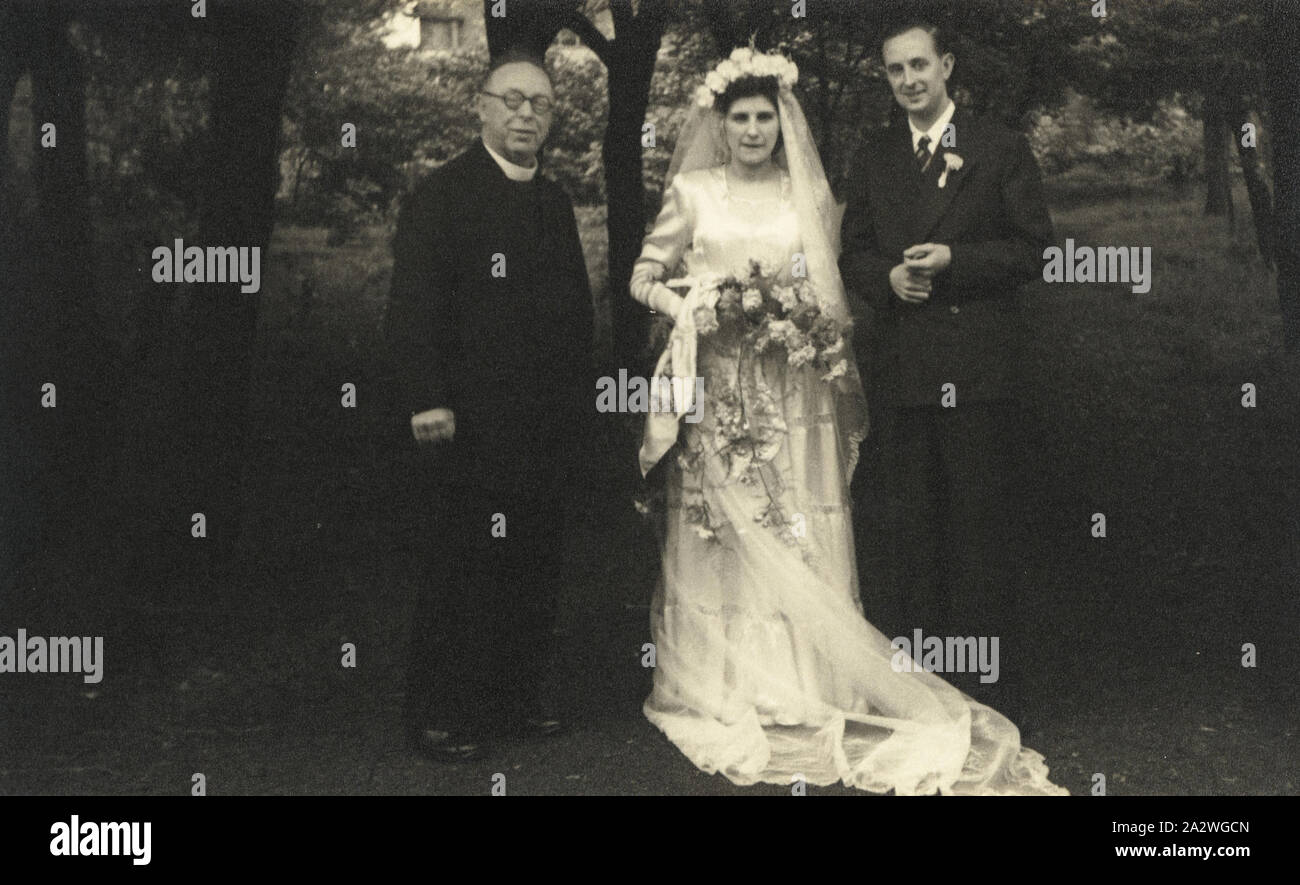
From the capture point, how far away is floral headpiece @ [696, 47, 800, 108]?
588cm

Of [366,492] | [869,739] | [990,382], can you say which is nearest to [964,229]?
[990,382]

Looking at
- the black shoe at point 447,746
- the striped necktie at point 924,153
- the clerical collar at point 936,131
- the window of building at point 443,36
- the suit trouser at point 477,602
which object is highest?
the window of building at point 443,36

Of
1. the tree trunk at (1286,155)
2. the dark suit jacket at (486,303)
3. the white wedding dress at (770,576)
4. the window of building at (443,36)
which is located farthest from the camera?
the tree trunk at (1286,155)

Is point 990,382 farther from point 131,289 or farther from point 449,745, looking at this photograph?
point 131,289

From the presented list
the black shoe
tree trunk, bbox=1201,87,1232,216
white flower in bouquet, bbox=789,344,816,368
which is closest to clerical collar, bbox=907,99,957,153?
white flower in bouquet, bbox=789,344,816,368

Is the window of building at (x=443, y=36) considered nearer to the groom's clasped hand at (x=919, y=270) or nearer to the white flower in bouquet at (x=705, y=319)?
the white flower in bouquet at (x=705, y=319)

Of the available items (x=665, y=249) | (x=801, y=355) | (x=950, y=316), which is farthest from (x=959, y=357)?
(x=665, y=249)

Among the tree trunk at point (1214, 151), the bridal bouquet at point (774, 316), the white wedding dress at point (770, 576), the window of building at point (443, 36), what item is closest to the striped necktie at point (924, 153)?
the white wedding dress at point (770, 576)

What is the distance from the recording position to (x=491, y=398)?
5.90m

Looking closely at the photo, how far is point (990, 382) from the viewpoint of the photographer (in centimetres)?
597

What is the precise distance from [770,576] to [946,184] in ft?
5.66

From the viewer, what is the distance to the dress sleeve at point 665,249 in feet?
19.8

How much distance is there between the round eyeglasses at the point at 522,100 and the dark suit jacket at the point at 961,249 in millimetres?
1316

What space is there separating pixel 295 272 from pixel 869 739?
3095 mm
